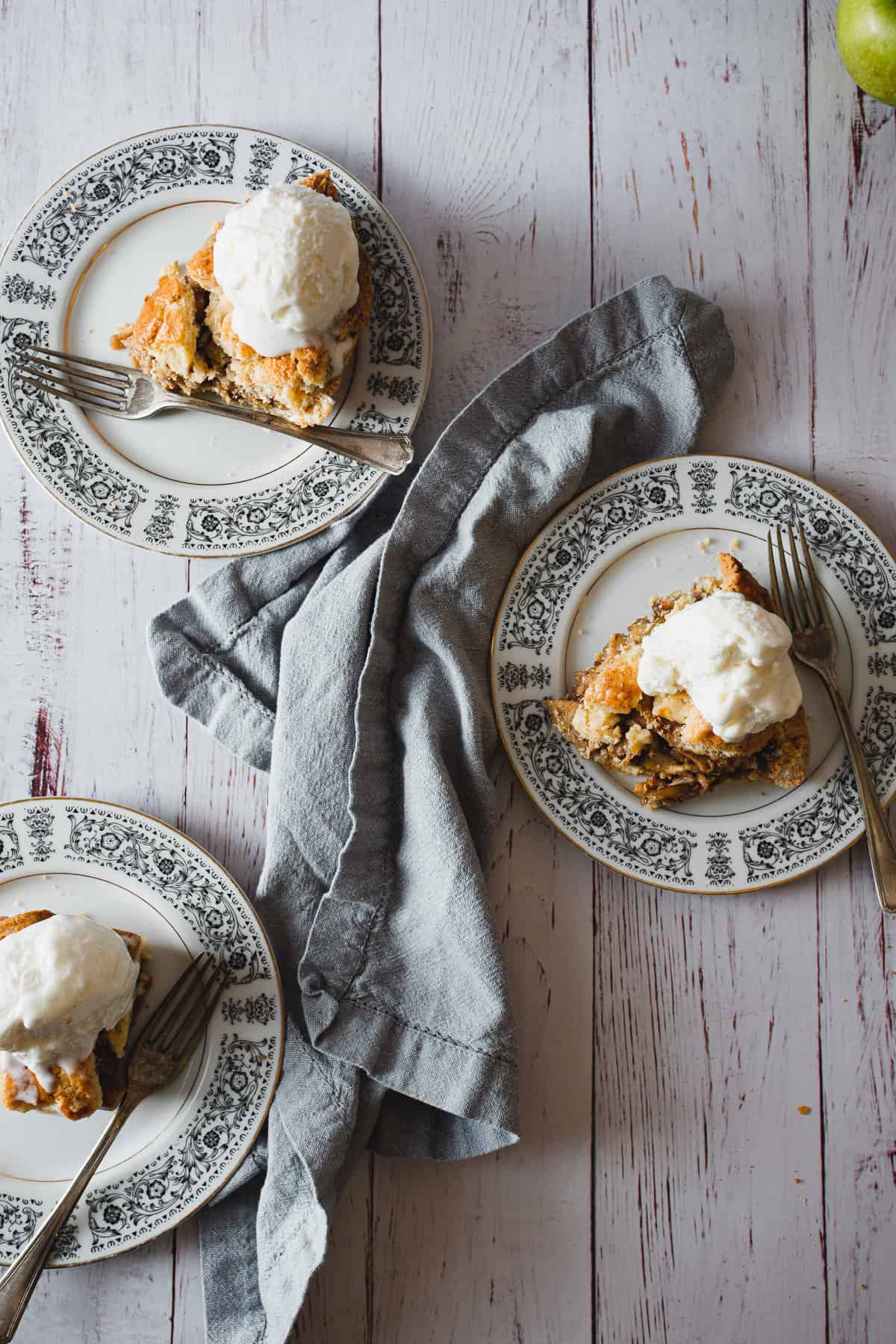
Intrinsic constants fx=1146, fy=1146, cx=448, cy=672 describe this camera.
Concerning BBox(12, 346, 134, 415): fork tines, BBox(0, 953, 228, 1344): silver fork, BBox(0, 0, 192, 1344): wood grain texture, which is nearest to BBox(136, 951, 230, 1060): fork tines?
BBox(0, 953, 228, 1344): silver fork

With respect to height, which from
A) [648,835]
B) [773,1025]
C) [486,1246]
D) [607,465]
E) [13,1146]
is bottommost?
[486,1246]

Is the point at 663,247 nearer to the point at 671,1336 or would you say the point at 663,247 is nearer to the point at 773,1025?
the point at 773,1025

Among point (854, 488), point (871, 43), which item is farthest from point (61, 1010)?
point (871, 43)

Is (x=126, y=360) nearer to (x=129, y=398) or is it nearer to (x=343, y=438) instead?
(x=129, y=398)

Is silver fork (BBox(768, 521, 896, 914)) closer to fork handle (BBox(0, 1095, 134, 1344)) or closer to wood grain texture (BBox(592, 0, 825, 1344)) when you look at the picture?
wood grain texture (BBox(592, 0, 825, 1344))

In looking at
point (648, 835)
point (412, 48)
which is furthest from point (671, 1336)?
point (412, 48)

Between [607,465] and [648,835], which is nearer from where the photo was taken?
[648,835]
